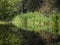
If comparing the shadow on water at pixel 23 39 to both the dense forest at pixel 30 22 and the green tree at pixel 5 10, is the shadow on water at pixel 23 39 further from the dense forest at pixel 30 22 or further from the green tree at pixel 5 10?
the green tree at pixel 5 10

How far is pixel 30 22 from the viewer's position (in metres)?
13.8

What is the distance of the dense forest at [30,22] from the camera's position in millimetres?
10320

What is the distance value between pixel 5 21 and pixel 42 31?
4.34 meters

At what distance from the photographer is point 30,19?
1411 centimetres

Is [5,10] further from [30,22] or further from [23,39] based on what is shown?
[23,39]

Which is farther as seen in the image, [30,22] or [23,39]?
[30,22]

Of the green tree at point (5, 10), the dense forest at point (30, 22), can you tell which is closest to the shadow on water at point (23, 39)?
the dense forest at point (30, 22)

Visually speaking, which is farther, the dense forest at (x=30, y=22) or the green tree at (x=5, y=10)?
the green tree at (x=5, y=10)

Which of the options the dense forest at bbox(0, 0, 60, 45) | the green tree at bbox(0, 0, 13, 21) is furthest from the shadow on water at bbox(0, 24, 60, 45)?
the green tree at bbox(0, 0, 13, 21)

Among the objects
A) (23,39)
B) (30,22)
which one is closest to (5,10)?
(30,22)

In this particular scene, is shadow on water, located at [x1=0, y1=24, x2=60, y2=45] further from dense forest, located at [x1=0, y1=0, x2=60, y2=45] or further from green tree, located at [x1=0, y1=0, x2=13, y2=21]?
green tree, located at [x1=0, y1=0, x2=13, y2=21]

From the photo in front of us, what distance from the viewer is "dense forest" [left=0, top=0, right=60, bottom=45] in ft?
33.9

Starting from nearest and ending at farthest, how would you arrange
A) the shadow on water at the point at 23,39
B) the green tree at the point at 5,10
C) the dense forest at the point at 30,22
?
the shadow on water at the point at 23,39
the dense forest at the point at 30,22
the green tree at the point at 5,10

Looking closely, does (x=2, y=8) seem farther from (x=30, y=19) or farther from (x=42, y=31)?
(x=42, y=31)
